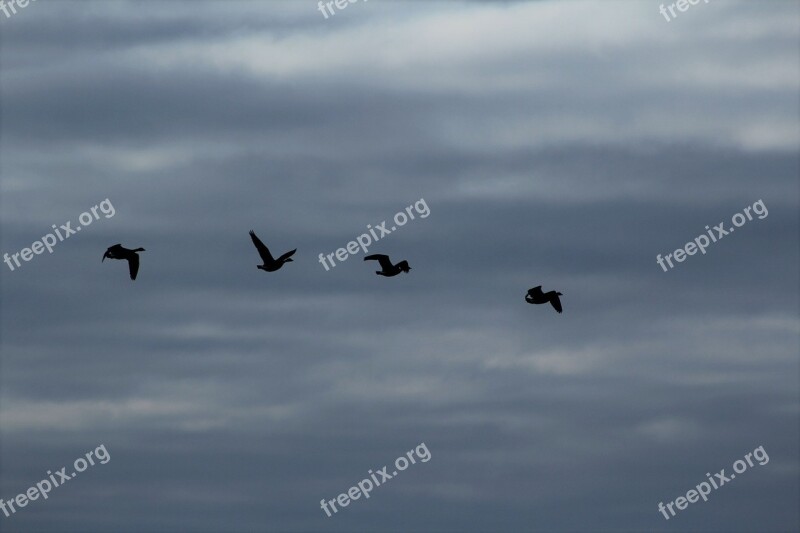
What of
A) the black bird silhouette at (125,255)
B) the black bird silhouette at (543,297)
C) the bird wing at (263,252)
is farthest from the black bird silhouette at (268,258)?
the black bird silhouette at (543,297)

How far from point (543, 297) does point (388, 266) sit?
41.9 feet

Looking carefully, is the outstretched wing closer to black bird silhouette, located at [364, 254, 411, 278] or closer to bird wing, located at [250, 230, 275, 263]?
black bird silhouette, located at [364, 254, 411, 278]

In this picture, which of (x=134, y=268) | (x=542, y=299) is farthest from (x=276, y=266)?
(x=542, y=299)

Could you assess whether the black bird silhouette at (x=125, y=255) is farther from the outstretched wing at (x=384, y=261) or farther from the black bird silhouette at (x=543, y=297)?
the black bird silhouette at (x=543, y=297)

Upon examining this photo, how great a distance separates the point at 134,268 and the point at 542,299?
3278 cm

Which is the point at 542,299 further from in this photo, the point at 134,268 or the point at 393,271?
the point at 134,268

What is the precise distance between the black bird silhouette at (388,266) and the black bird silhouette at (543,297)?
33.3 ft

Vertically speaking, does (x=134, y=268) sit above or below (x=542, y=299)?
above

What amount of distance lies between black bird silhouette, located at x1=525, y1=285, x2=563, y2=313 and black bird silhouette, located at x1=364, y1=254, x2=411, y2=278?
1015 cm

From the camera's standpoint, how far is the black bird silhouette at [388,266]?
131125 millimetres

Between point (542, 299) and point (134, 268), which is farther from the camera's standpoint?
point (542, 299)

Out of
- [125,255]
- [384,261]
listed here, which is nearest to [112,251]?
[125,255]

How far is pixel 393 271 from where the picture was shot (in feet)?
433

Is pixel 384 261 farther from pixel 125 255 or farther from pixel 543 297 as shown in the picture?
pixel 125 255
